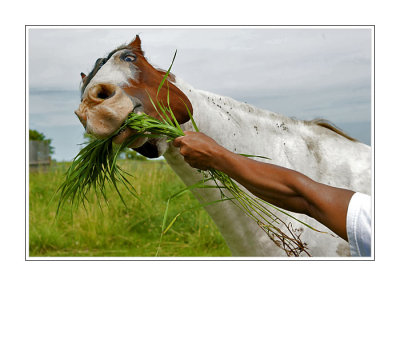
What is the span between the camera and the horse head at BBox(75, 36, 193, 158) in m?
1.74

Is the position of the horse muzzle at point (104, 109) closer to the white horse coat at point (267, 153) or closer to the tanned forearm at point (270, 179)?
Result: the white horse coat at point (267, 153)

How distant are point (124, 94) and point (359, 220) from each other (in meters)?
1.10

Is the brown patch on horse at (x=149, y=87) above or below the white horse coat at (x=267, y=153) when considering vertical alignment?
above

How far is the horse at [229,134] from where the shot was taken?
5.94 ft

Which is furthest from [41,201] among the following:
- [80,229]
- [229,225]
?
[229,225]

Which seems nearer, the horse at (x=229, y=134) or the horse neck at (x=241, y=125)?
the horse at (x=229, y=134)

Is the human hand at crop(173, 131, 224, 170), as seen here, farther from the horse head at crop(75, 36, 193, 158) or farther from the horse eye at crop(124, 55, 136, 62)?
the horse eye at crop(124, 55, 136, 62)

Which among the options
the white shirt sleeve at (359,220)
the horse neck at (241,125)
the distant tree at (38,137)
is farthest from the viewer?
the distant tree at (38,137)

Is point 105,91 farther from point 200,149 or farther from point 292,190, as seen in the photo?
point 292,190

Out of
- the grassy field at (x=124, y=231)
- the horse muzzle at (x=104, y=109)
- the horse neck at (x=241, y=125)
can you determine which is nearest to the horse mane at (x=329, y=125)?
the horse neck at (x=241, y=125)

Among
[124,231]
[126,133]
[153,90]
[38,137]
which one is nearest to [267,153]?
[153,90]

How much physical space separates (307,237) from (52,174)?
5.60 m

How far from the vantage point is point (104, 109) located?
5.67 ft

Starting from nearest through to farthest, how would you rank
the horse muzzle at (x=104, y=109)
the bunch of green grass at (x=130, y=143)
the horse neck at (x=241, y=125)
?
the horse muzzle at (x=104, y=109), the bunch of green grass at (x=130, y=143), the horse neck at (x=241, y=125)
